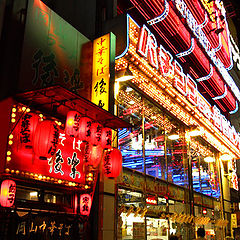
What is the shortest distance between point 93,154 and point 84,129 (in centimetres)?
126

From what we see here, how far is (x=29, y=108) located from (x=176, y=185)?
37.6 feet

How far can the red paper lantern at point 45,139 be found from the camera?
760cm

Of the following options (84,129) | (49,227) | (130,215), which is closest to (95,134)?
(84,129)

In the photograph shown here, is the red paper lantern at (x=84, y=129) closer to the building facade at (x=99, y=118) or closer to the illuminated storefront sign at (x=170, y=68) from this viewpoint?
the building facade at (x=99, y=118)

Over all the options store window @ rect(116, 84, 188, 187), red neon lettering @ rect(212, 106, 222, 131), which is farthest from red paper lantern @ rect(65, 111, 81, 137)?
red neon lettering @ rect(212, 106, 222, 131)

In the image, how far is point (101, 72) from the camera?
35.7 ft

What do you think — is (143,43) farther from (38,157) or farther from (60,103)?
(38,157)

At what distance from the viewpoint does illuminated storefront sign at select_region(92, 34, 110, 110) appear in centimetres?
1058

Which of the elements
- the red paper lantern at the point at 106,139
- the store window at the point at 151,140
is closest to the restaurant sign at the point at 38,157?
the red paper lantern at the point at 106,139

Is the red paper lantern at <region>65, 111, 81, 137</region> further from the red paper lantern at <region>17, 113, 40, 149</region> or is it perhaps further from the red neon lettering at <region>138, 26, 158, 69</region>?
the red neon lettering at <region>138, 26, 158, 69</region>

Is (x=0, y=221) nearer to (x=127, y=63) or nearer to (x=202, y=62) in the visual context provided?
(x=127, y=63)

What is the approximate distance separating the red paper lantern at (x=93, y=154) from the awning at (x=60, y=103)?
3.09 feet

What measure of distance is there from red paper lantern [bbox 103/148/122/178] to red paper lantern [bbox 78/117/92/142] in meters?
1.16

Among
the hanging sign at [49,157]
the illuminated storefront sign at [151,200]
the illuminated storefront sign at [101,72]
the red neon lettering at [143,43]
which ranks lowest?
the illuminated storefront sign at [151,200]
